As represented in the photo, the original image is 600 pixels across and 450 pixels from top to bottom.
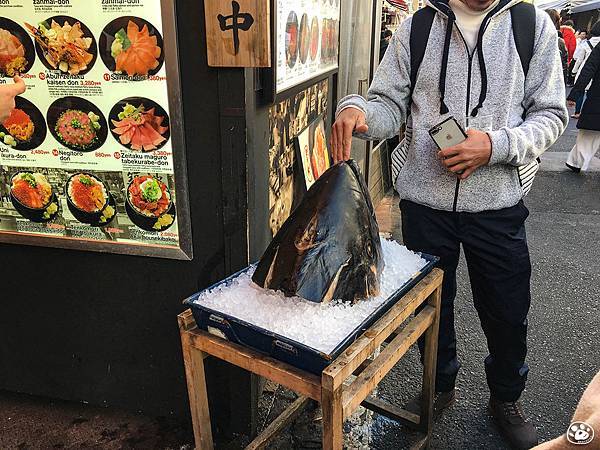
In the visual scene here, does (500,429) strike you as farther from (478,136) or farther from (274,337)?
(274,337)

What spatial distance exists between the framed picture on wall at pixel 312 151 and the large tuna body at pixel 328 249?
1.32 meters

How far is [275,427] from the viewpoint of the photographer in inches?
95.1

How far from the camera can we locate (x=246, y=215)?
2.27 metres

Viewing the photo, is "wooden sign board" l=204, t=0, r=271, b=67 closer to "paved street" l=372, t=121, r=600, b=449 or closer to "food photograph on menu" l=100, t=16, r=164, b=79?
"food photograph on menu" l=100, t=16, r=164, b=79

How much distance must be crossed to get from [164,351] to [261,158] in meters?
1.08

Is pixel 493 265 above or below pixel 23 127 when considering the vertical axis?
below

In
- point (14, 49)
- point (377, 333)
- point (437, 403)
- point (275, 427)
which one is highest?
point (14, 49)

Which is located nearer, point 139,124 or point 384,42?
point 139,124

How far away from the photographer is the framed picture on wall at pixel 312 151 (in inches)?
126

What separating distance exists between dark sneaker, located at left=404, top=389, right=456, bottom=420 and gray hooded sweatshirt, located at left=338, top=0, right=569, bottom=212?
1.18 m

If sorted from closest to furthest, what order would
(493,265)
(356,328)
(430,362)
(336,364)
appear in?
(336,364)
(356,328)
(430,362)
(493,265)

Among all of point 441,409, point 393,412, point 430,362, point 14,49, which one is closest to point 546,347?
point 441,409

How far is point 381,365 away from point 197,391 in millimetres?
694

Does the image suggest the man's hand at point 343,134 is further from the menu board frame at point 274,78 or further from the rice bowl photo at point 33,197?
the rice bowl photo at point 33,197
